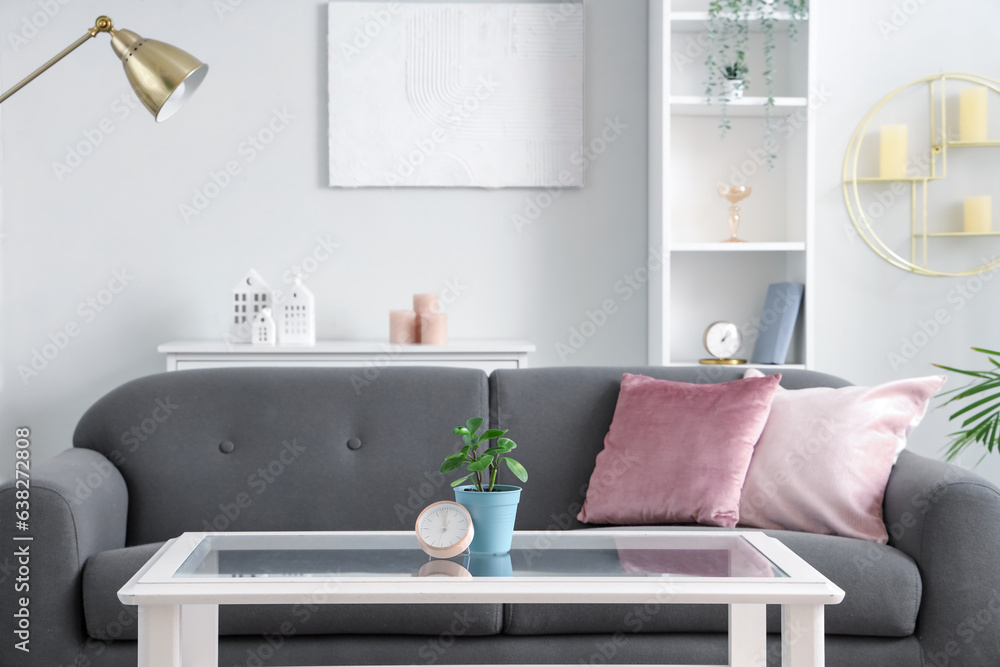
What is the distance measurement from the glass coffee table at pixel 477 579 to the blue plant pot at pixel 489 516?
27 millimetres

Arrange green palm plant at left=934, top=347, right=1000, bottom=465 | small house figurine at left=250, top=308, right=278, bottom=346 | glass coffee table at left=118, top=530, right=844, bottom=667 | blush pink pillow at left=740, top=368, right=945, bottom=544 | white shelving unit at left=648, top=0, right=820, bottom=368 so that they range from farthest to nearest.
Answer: white shelving unit at left=648, top=0, right=820, bottom=368 < small house figurine at left=250, top=308, right=278, bottom=346 < green palm plant at left=934, top=347, right=1000, bottom=465 < blush pink pillow at left=740, top=368, right=945, bottom=544 < glass coffee table at left=118, top=530, right=844, bottom=667

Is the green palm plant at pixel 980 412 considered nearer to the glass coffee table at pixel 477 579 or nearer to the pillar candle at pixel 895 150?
the pillar candle at pixel 895 150

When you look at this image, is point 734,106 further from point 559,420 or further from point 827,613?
point 827,613

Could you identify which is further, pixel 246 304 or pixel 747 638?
pixel 246 304

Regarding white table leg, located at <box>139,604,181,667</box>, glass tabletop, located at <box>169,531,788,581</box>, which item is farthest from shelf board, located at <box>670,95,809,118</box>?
white table leg, located at <box>139,604,181,667</box>

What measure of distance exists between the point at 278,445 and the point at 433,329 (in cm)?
106

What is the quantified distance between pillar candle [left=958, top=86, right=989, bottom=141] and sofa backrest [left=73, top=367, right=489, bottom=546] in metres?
2.34

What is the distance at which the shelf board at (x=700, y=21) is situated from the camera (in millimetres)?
3230

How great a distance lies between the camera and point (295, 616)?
178 cm

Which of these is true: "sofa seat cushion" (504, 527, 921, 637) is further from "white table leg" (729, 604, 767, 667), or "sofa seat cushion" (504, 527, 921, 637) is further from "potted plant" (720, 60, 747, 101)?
"potted plant" (720, 60, 747, 101)

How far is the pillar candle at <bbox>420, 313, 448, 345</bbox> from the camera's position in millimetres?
3182

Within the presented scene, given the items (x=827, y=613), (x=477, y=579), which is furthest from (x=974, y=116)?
(x=477, y=579)

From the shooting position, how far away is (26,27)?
339 cm

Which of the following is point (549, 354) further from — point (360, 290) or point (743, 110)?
point (743, 110)
